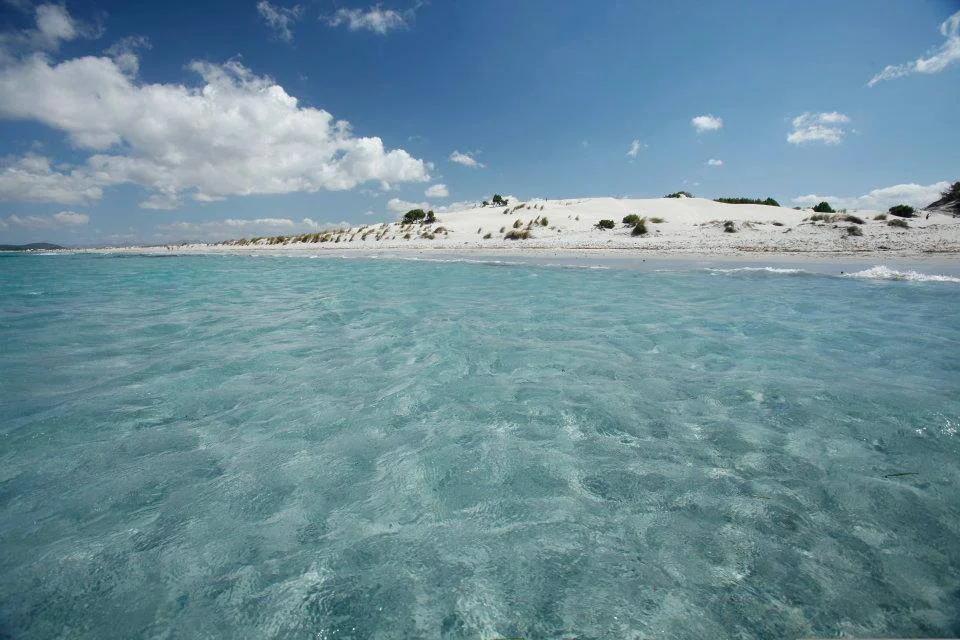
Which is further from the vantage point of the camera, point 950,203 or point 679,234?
point 679,234

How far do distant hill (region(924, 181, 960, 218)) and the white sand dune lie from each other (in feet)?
3.35

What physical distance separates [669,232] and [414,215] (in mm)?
26045

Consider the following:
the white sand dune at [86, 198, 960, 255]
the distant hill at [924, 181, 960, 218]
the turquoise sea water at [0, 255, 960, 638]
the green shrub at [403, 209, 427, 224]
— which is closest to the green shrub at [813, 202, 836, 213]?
the white sand dune at [86, 198, 960, 255]

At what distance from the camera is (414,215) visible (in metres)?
41.5

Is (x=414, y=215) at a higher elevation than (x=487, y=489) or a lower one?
higher

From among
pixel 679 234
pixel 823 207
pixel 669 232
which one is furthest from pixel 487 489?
pixel 823 207

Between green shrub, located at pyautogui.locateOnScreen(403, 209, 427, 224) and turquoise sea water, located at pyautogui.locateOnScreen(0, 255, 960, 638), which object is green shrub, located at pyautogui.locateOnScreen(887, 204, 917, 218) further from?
green shrub, located at pyautogui.locateOnScreen(403, 209, 427, 224)

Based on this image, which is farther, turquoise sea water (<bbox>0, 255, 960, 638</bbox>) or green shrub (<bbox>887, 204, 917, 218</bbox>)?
green shrub (<bbox>887, 204, 917, 218</bbox>)

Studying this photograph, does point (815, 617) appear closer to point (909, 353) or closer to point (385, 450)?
point (385, 450)

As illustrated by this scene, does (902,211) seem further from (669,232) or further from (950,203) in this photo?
(669,232)

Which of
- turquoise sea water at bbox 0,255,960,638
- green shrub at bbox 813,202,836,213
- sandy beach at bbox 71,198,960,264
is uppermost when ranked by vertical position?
green shrub at bbox 813,202,836,213

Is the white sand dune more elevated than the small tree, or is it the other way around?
the small tree

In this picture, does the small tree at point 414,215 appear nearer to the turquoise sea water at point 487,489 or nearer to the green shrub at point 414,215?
the green shrub at point 414,215

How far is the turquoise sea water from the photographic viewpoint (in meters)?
1.68
